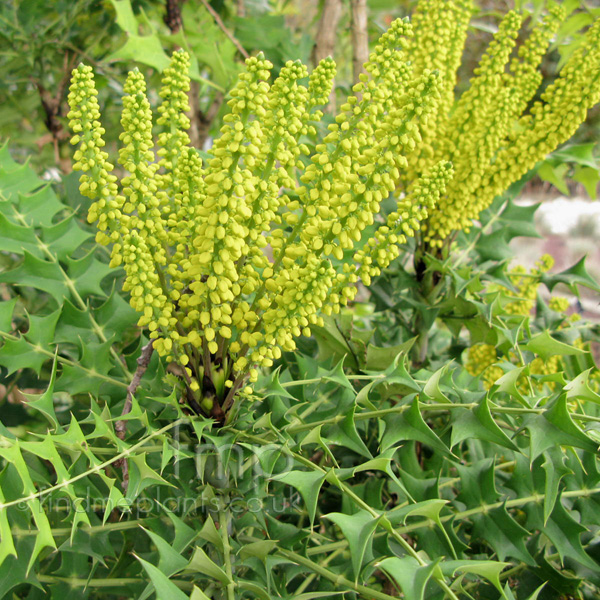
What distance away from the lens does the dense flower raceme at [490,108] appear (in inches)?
25.7

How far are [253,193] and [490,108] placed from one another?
39cm

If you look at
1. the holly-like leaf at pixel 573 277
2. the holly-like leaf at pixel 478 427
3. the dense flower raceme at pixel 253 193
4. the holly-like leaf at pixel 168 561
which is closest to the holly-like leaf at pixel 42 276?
the dense flower raceme at pixel 253 193

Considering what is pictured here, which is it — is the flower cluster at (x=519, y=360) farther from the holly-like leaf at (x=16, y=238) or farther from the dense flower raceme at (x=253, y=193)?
the holly-like leaf at (x=16, y=238)

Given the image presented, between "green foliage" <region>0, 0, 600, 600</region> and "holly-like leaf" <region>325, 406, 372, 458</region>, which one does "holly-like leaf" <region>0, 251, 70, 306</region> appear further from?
"holly-like leaf" <region>325, 406, 372, 458</region>

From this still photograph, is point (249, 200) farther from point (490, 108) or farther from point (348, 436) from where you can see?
point (490, 108)

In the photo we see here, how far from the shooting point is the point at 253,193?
1.40ft

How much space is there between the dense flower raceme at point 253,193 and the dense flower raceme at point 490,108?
206 mm

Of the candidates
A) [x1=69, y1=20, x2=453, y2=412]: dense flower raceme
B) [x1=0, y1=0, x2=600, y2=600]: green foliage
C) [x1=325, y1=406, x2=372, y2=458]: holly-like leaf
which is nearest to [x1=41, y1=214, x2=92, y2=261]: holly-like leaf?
[x1=0, y1=0, x2=600, y2=600]: green foliage

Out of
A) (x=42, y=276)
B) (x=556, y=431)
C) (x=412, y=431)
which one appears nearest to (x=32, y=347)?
(x=42, y=276)

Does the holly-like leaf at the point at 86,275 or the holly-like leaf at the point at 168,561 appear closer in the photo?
the holly-like leaf at the point at 168,561

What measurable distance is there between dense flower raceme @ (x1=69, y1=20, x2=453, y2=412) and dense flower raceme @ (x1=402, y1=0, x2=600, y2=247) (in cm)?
21

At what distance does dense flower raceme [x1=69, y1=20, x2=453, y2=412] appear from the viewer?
0.41 meters

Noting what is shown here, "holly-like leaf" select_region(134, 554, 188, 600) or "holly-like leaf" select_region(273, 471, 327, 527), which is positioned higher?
"holly-like leaf" select_region(273, 471, 327, 527)

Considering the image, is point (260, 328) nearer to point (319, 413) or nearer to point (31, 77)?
point (319, 413)
